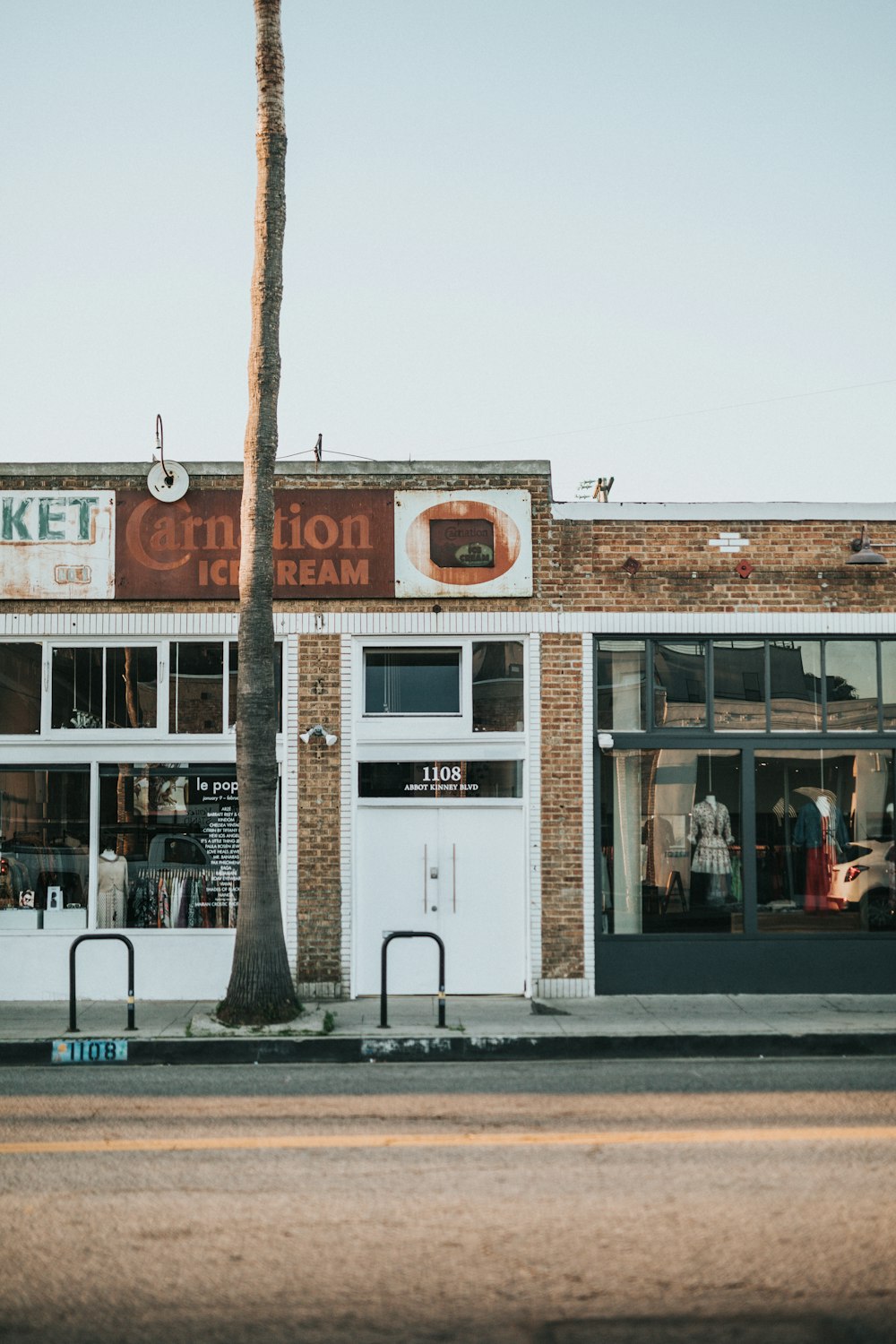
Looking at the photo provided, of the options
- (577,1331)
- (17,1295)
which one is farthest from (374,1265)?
(17,1295)

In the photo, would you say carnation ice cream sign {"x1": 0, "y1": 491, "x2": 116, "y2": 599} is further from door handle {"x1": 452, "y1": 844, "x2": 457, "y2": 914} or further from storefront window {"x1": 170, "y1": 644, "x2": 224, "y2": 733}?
door handle {"x1": 452, "y1": 844, "x2": 457, "y2": 914}

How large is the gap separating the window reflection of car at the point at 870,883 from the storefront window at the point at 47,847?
7.85m

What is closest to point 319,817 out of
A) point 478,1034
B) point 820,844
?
point 478,1034

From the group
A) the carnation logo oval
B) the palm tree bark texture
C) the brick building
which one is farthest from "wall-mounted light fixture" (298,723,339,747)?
the carnation logo oval

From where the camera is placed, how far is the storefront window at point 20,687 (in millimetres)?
12688

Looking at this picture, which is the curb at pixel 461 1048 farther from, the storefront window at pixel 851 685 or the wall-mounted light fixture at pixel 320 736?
the storefront window at pixel 851 685

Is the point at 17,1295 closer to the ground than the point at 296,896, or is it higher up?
closer to the ground

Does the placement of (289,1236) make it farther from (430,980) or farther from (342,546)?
(342,546)

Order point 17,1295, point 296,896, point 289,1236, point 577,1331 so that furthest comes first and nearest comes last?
point 296,896
point 289,1236
point 17,1295
point 577,1331

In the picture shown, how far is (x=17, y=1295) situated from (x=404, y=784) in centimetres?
797

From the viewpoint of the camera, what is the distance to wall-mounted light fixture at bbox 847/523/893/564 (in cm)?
1214

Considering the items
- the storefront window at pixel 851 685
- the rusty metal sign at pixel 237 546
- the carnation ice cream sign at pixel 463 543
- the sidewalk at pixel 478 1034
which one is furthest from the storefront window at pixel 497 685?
the storefront window at pixel 851 685

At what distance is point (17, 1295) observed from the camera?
196 inches

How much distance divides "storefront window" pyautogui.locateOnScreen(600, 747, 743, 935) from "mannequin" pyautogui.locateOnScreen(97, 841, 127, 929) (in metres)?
4.99
